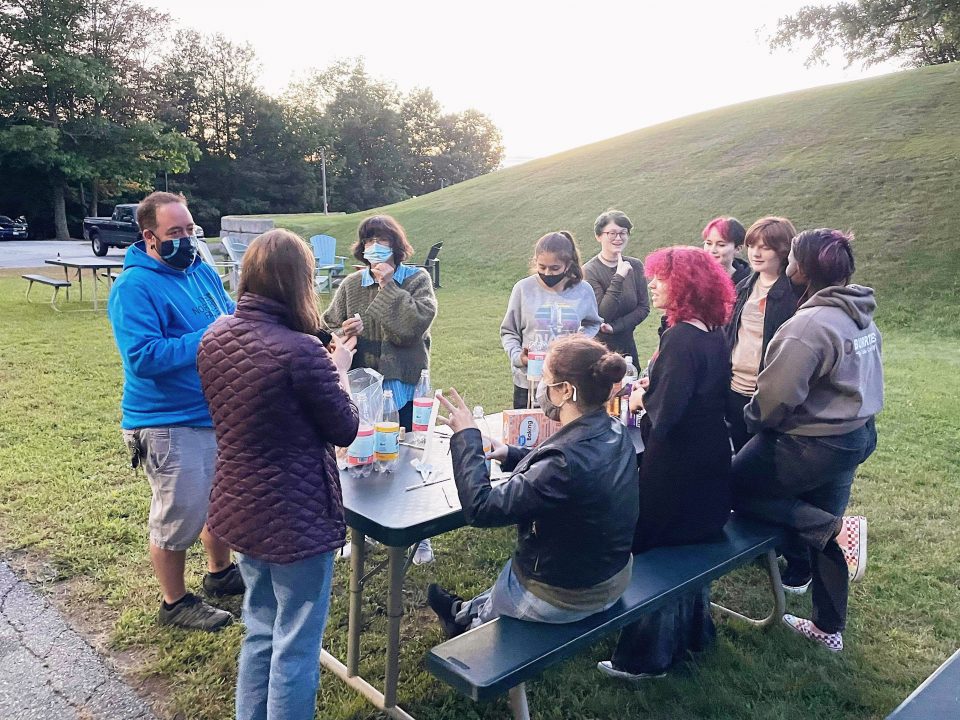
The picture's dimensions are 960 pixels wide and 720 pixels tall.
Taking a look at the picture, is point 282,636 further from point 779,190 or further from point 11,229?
point 11,229

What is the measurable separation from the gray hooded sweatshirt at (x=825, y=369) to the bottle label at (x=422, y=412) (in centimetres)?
147

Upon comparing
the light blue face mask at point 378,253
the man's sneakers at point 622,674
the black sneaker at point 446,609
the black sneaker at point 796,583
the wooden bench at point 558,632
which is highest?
the light blue face mask at point 378,253

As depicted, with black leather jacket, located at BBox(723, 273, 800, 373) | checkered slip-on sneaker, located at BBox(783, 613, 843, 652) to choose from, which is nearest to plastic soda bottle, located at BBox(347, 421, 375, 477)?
black leather jacket, located at BBox(723, 273, 800, 373)

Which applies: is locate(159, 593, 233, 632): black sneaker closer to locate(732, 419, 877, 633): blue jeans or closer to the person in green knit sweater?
the person in green knit sweater

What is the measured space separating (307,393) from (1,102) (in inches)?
1388

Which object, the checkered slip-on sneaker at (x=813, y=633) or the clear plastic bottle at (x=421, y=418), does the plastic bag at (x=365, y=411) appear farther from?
the checkered slip-on sneaker at (x=813, y=633)

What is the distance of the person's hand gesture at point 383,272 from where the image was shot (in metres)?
3.59

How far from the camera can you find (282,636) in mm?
2180

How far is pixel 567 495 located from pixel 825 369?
1.36 meters

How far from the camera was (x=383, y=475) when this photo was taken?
293 centimetres

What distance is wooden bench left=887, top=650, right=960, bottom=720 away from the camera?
149 centimetres

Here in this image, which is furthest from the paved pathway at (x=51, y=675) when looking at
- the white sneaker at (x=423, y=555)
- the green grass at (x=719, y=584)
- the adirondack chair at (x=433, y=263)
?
the adirondack chair at (x=433, y=263)

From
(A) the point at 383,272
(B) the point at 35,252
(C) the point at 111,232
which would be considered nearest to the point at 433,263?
(A) the point at 383,272

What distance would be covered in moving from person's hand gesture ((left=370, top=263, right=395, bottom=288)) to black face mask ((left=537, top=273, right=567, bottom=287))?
90cm
